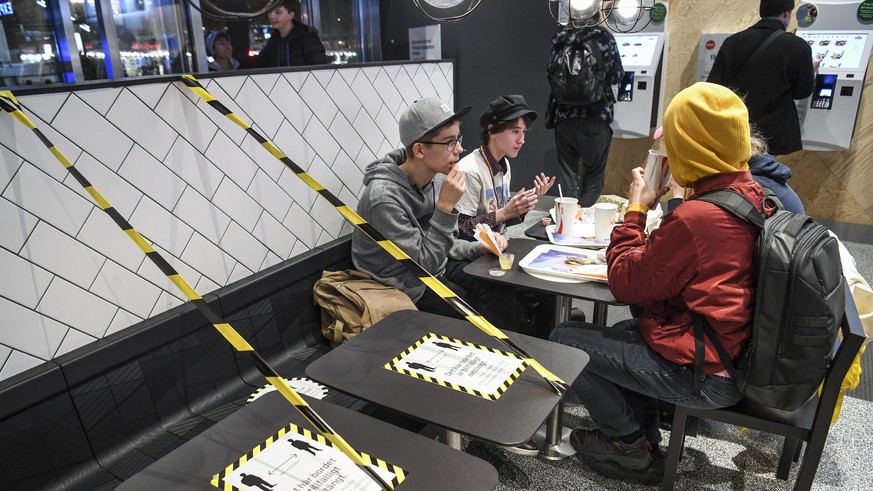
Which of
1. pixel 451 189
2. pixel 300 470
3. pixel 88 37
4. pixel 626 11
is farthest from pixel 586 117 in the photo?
pixel 88 37

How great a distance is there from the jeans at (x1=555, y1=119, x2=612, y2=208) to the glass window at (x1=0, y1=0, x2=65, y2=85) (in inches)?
160

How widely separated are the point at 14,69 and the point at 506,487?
5149 millimetres

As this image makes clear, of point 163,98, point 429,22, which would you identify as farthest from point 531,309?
point 429,22

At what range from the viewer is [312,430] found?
1350 mm

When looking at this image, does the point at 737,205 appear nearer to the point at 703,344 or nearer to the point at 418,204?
the point at 703,344

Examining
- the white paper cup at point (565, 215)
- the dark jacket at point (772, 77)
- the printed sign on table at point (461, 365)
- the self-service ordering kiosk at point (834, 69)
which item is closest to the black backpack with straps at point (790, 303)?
the printed sign on table at point (461, 365)

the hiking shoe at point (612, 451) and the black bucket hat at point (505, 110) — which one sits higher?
the black bucket hat at point (505, 110)

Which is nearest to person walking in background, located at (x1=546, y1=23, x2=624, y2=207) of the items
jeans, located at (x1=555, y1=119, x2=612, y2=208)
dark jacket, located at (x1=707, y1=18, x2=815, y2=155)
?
jeans, located at (x1=555, y1=119, x2=612, y2=208)

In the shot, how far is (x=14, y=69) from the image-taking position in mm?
4707

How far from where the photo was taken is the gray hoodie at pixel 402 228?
2.35 metres

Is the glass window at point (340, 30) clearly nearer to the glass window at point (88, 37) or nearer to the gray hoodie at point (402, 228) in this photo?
the glass window at point (88, 37)

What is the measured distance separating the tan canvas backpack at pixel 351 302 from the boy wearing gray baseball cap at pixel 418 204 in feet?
0.34

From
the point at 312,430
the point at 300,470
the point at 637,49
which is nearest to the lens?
the point at 300,470

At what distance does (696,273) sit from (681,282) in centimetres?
5
